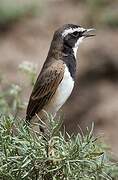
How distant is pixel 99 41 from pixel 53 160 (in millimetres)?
Result: 7723

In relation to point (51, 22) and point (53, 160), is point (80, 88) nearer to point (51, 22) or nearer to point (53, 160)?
point (51, 22)

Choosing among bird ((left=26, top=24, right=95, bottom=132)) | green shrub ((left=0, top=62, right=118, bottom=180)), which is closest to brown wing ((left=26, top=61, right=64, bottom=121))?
bird ((left=26, top=24, right=95, bottom=132))

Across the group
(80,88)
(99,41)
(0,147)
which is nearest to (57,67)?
(0,147)

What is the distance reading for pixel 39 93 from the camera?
432 cm

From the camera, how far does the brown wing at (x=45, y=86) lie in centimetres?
430

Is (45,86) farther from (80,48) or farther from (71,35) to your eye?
(80,48)

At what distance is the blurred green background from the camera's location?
8.71m

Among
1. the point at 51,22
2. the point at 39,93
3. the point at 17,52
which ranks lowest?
the point at 39,93

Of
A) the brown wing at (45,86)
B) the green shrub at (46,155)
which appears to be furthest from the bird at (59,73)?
the green shrub at (46,155)

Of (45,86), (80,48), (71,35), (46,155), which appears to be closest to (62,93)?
(45,86)

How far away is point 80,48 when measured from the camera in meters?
9.61

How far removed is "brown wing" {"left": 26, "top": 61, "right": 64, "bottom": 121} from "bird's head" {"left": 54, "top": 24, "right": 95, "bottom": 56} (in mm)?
143

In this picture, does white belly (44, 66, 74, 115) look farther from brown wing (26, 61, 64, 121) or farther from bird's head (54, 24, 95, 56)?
bird's head (54, 24, 95, 56)

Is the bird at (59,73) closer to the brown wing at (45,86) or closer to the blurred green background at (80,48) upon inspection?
the brown wing at (45,86)
